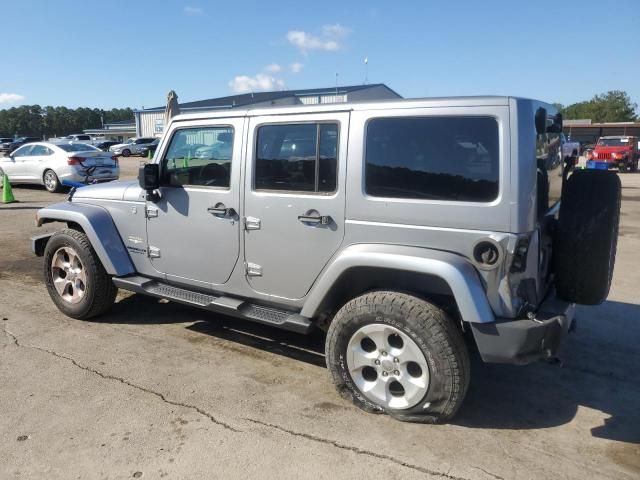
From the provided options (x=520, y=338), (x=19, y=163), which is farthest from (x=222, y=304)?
(x=19, y=163)

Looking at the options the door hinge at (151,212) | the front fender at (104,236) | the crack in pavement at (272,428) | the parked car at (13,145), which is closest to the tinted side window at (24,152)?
the front fender at (104,236)

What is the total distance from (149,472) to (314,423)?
3.22 feet

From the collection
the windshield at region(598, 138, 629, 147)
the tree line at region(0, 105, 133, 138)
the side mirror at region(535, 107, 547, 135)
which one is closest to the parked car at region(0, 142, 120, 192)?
the side mirror at region(535, 107, 547, 135)

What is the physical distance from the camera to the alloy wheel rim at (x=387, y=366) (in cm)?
301

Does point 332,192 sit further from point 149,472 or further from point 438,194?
point 149,472

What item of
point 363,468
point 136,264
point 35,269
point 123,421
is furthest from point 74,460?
point 35,269

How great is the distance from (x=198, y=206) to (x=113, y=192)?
115cm

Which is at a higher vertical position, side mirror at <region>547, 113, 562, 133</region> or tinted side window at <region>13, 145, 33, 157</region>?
tinted side window at <region>13, 145, 33, 157</region>

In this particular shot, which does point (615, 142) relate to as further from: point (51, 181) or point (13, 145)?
point (13, 145)

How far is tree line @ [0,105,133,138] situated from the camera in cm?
10912

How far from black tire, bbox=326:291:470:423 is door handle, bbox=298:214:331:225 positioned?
0.55m

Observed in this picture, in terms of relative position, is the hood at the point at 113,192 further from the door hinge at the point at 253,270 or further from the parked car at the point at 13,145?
the parked car at the point at 13,145

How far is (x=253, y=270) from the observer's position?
12.3 feet

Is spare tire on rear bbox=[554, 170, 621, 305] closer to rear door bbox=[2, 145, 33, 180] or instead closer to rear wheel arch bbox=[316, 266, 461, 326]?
rear wheel arch bbox=[316, 266, 461, 326]
